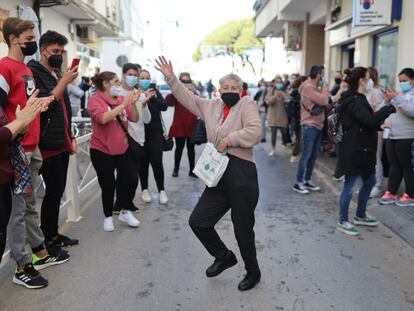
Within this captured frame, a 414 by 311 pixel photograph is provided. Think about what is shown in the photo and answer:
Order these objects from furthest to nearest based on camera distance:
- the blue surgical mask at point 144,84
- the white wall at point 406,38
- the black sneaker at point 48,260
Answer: the white wall at point 406,38, the blue surgical mask at point 144,84, the black sneaker at point 48,260

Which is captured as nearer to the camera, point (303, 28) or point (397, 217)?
point (397, 217)

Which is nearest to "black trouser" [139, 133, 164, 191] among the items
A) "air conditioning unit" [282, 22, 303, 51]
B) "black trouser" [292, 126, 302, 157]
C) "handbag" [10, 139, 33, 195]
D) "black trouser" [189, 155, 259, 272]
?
"black trouser" [189, 155, 259, 272]

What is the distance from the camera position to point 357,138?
5066 millimetres

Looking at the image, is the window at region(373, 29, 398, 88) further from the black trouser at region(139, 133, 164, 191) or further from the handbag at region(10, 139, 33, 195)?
the handbag at region(10, 139, 33, 195)

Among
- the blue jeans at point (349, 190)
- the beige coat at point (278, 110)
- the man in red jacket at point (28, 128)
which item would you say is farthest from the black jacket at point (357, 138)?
the beige coat at point (278, 110)

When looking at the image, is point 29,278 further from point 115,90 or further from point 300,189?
point 300,189

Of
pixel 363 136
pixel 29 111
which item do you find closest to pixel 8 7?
pixel 29 111

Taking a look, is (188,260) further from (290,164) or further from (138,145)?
(290,164)

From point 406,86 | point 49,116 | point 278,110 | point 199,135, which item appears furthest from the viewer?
point 278,110

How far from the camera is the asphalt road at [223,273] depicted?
3.61 metres

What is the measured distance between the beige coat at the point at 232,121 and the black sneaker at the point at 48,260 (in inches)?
74.5

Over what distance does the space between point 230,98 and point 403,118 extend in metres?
3.33

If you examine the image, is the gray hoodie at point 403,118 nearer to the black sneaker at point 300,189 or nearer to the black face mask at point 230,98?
the black sneaker at point 300,189

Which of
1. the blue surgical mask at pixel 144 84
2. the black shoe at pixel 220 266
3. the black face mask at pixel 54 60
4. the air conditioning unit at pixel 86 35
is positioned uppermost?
the air conditioning unit at pixel 86 35
